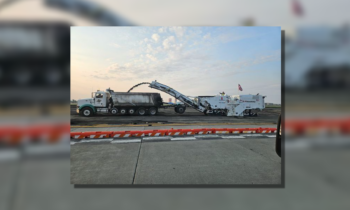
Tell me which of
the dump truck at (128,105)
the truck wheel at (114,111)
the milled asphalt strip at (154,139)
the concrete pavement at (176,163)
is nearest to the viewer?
the concrete pavement at (176,163)

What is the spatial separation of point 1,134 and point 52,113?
57 centimetres

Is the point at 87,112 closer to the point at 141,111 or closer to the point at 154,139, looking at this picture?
the point at 141,111

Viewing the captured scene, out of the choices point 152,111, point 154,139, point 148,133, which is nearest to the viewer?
point 154,139

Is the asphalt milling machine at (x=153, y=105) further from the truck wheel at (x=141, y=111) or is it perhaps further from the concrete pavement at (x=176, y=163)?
the concrete pavement at (x=176, y=163)

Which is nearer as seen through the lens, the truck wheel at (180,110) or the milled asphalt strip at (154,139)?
the milled asphalt strip at (154,139)

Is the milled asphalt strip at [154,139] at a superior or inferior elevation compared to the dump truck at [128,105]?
inferior

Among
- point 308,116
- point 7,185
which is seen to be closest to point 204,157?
point 308,116

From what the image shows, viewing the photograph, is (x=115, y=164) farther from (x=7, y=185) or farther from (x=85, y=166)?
(x=7, y=185)

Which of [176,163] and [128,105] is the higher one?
[128,105]

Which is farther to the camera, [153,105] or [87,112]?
[153,105]

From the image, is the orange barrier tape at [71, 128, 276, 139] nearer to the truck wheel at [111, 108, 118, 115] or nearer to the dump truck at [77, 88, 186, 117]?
the dump truck at [77, 88, 186, 117]


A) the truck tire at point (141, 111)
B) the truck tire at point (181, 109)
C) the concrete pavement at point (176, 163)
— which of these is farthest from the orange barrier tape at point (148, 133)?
the truck tire at point (141, 111)

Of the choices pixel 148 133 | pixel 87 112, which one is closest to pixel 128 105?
pixel 87 112

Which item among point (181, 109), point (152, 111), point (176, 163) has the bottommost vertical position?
point (176, 163)
